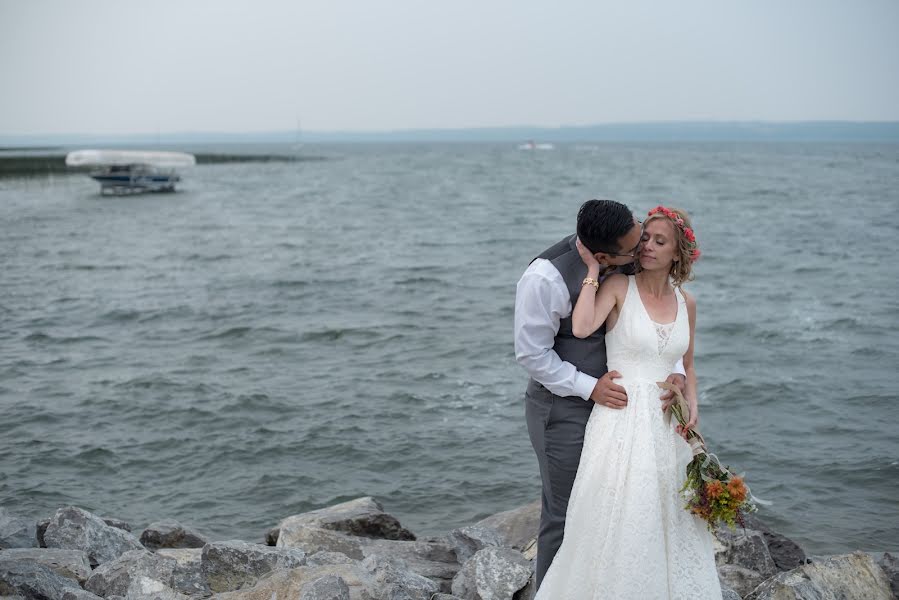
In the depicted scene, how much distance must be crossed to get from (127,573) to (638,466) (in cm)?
373

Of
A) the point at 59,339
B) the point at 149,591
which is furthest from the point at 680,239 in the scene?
the point at 59,339

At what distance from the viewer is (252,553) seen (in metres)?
6.21

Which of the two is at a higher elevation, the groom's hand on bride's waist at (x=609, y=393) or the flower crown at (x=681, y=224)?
the flower crown at (x=681, y=224)

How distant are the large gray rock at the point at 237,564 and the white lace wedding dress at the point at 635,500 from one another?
2.37 metres

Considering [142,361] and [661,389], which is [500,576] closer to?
[661,389]

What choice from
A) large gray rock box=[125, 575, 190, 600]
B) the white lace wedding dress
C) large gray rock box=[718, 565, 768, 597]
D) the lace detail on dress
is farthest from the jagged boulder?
large gray rock box=[125, 575, 190, 600]

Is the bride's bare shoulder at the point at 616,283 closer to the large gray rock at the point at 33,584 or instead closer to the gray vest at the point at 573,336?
the gray vest at the point at 573,336

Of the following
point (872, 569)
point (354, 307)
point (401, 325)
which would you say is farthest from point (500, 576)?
point (354, 307)

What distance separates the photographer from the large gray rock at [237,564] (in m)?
6.20

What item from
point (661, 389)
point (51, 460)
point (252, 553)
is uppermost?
point (661, 389)

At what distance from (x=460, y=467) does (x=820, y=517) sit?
4.14m

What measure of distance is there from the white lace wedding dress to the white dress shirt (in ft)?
0.79

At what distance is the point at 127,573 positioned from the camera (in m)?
6.20

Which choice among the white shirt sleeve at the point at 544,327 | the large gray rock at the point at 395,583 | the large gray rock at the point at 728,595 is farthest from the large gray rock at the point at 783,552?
the white shirt sleeve at the point at 544,327
